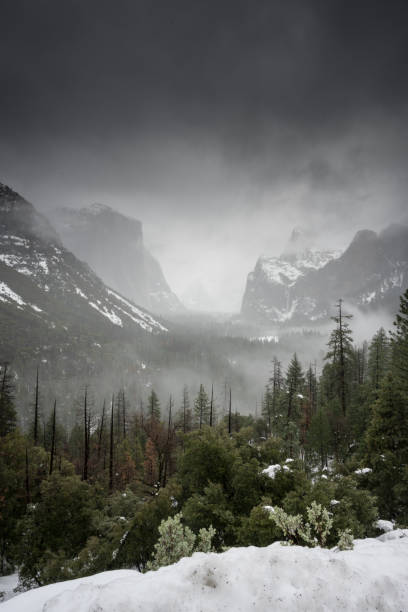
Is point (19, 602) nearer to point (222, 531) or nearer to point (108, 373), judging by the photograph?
point (222, 531)

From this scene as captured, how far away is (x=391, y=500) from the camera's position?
14117mm

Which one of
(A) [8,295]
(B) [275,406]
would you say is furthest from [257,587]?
(A) [8,295]

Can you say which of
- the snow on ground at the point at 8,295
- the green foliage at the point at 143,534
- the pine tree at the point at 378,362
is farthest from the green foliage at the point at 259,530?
the snow on ground at the point at 8,295

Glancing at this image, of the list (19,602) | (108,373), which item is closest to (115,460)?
(19,602)

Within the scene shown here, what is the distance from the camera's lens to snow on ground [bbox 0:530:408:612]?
4.06 m

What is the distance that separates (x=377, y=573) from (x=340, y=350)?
26675mm

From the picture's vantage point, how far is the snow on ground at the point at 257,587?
13.3 feet

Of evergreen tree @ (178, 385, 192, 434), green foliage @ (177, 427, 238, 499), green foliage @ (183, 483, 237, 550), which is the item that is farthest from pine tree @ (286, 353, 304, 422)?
green foliage @ (183, 483, 237, 550)

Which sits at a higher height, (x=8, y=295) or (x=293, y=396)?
(x=8, y=295)

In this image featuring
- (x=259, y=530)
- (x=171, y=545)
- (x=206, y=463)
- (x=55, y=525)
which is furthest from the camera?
(x=55, y=525)

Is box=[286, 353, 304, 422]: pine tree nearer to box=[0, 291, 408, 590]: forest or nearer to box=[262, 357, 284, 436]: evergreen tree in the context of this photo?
box=[262, 357, 284, 436]: evergreen tree

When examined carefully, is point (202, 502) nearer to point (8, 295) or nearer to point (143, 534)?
point (143, 534)

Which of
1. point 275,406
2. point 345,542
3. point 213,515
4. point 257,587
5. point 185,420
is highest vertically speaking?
point 257,587

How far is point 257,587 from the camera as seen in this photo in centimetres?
436
